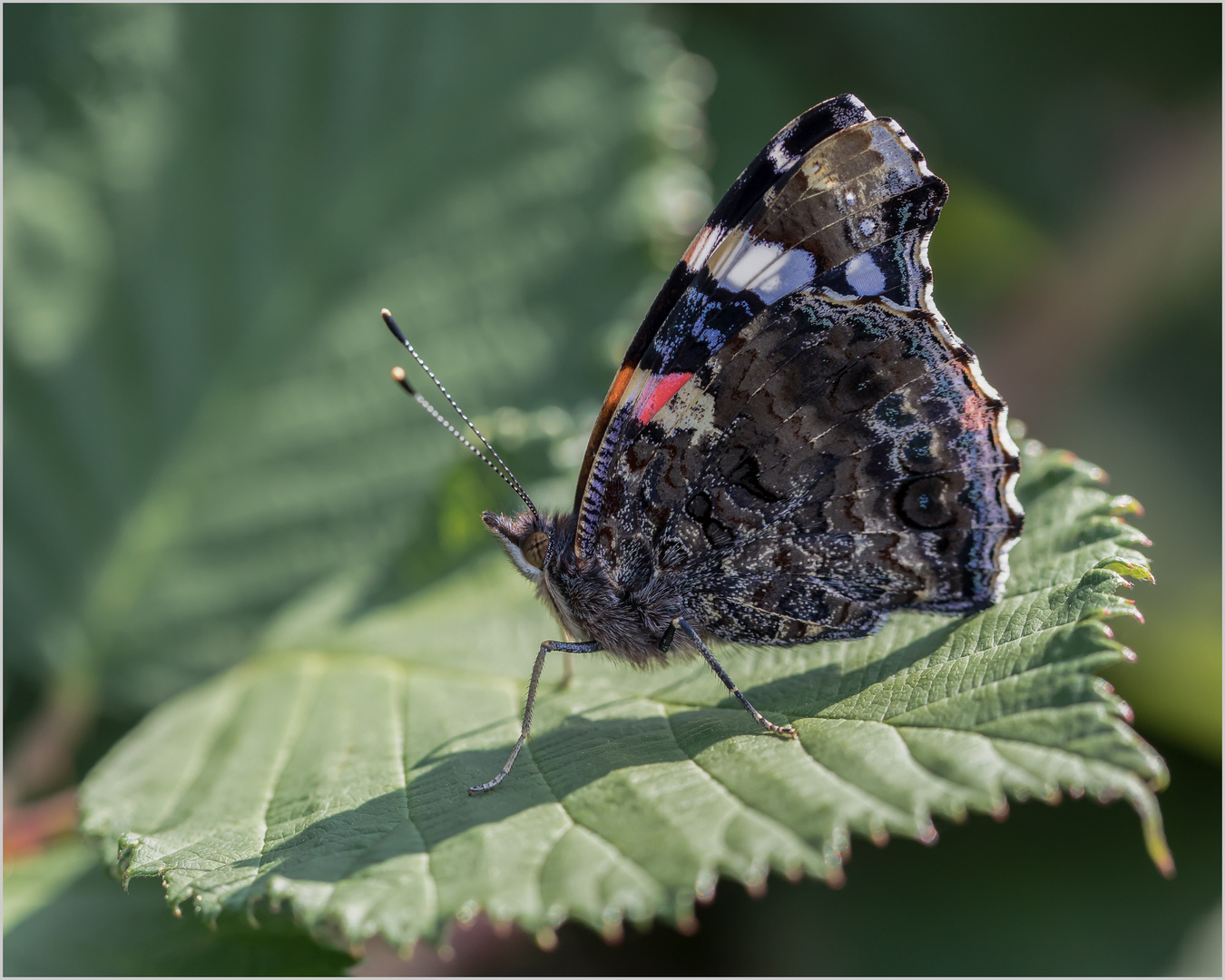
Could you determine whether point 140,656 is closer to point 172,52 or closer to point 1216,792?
point 172,52

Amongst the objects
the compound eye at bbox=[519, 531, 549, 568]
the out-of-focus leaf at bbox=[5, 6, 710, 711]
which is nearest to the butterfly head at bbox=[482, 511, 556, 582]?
the compound eye at bbox=[519, 531, 549, 568]

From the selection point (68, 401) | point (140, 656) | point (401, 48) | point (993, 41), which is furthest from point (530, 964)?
point (993, 41)

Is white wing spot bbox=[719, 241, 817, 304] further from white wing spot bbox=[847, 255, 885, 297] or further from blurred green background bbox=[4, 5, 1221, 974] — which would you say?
blurred green background bbox=[4, 5, 1221, 974]

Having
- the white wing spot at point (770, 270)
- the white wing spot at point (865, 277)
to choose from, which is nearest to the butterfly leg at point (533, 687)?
the white wing spot at point (770, 270)

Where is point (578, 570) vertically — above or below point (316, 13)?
below

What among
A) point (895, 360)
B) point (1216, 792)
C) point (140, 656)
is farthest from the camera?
point (140, 656)

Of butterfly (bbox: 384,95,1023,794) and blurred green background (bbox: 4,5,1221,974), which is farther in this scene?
blurred green background (bbox: 4,5,1221,974)
